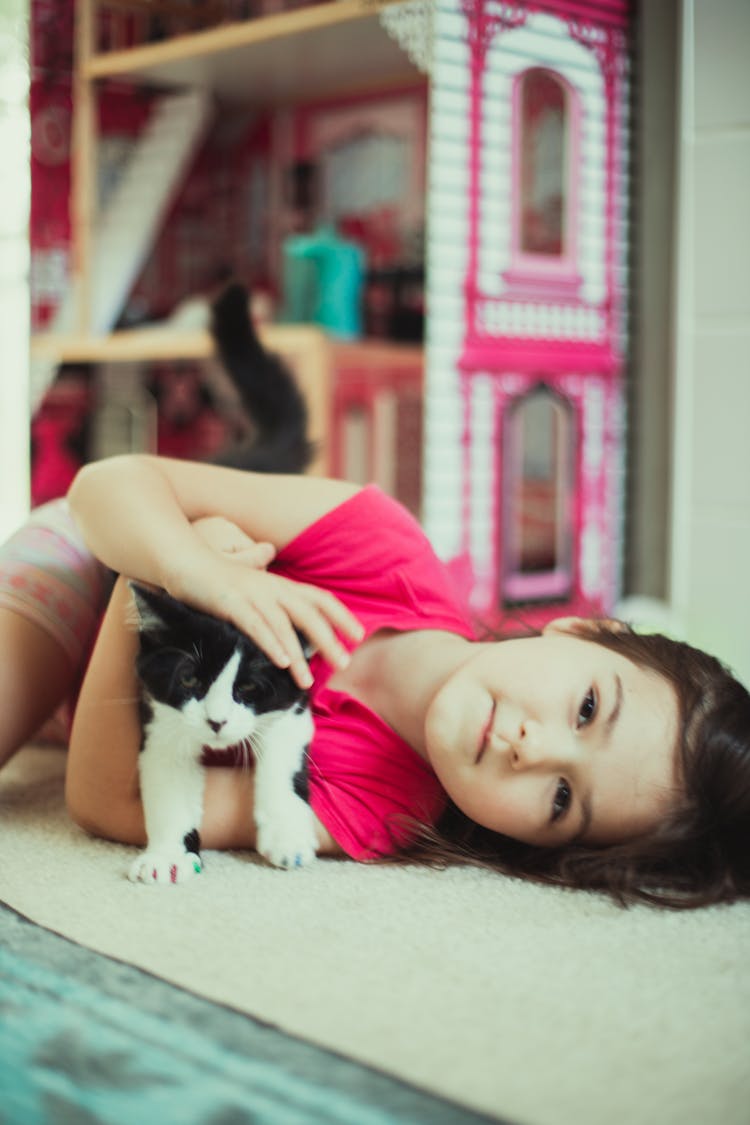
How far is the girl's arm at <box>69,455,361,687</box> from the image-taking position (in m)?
0.88

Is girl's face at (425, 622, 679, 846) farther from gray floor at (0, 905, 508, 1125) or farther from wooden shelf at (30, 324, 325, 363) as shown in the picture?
wooden shelf at (30, 324, 325, 363)

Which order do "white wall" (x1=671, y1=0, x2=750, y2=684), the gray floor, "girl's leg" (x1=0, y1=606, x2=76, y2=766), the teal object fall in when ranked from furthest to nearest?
the teal object, "white wall" (x1=671, y1=0, x2=750, y2=684), "girl's leg" (x1=0, y1=606, x2=76, y2=766), the gray floor

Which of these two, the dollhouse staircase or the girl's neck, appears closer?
the girl's neck

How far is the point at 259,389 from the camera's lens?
1.37 m

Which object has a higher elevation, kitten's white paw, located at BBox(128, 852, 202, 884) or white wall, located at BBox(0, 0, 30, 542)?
white wall, located at BBox(0, 0, 30, 542)

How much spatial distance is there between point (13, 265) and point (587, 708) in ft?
5.85

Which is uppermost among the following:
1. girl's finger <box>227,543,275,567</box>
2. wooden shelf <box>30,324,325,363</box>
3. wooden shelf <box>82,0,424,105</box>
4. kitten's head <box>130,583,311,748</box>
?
wooden shelf <box>82,0,424,105</box>

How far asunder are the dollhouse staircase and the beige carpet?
1846mm

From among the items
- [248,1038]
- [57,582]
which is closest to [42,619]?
[57,582]

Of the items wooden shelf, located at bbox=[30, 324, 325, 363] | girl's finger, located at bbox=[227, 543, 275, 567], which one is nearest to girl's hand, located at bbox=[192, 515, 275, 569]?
girl's finger, located at bbox=[227, 543, 275, 567]

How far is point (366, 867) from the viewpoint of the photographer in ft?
3.20

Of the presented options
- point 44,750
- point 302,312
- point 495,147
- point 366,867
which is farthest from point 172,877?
point 302,312

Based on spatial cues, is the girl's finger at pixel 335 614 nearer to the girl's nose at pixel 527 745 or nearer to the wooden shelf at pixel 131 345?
the girl's nose at pixel 527 745

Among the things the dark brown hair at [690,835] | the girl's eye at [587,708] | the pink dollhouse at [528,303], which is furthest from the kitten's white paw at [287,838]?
the pink dollhouse at [528,303]
